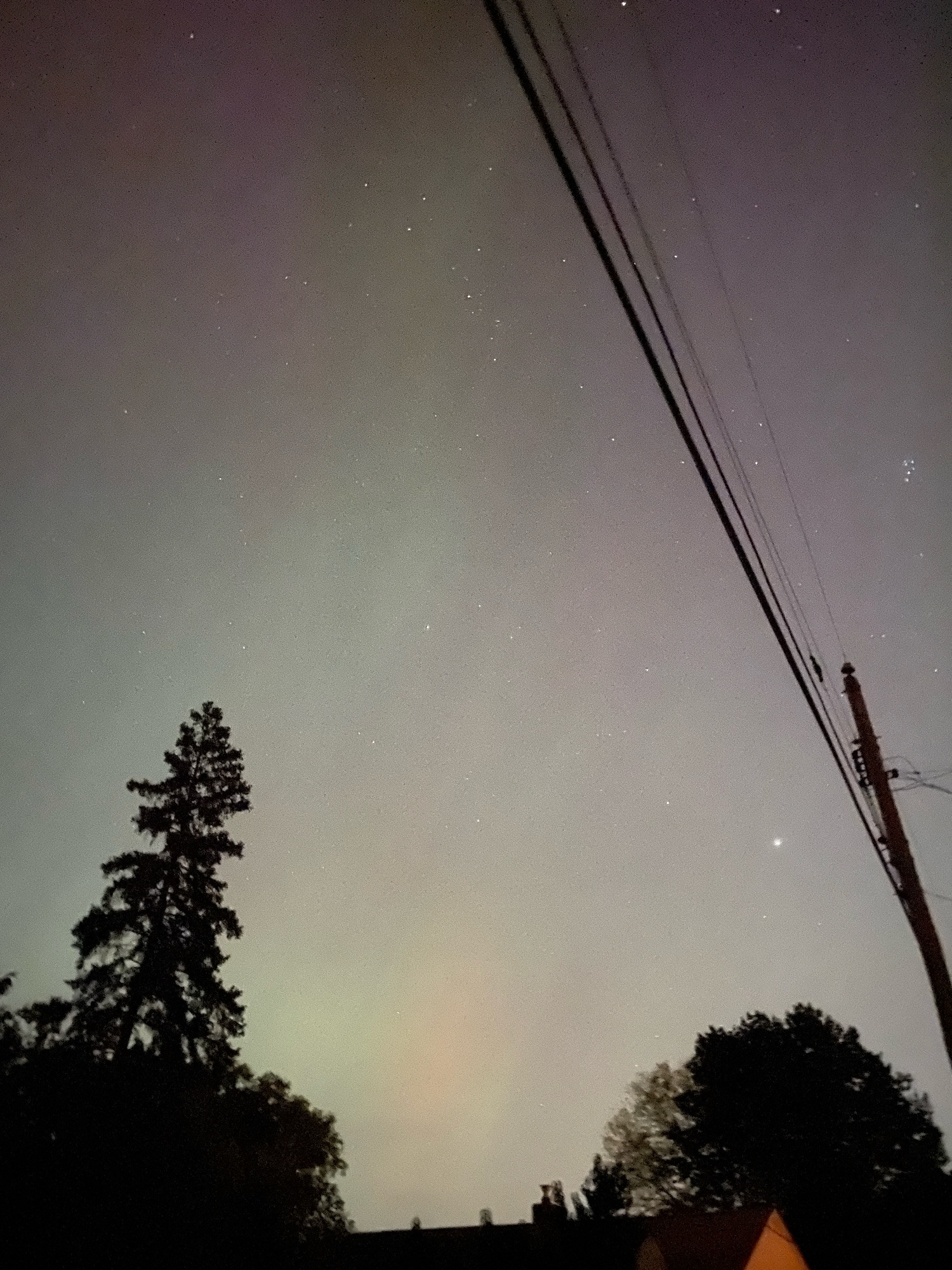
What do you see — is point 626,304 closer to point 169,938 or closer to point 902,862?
point 902,862

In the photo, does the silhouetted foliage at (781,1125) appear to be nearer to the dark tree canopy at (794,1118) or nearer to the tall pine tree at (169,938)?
the dark tree canopy at (794,1118)

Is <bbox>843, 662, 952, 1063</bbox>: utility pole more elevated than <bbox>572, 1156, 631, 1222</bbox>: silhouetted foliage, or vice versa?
<bbox>843, 662, 952, 1063</bbox>: utility pole

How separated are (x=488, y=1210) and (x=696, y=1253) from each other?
28.3ft

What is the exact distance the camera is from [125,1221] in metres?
15.6

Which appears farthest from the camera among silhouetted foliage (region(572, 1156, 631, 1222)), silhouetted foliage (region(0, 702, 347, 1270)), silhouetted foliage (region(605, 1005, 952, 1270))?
silhouetted foliage (region(605, 1005, 952, 1270))

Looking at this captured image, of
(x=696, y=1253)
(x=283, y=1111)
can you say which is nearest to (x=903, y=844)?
(x=696, y=1253)

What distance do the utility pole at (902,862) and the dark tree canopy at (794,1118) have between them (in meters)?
44.8

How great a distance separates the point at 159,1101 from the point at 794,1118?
44242 millimetres

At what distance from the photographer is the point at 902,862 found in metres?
9.18

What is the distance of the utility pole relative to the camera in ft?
26.4

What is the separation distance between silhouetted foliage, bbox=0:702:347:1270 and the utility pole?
15867mm

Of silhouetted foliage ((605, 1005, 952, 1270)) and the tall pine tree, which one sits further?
silhouetted foliage ((605, 1005, 952, 1270))

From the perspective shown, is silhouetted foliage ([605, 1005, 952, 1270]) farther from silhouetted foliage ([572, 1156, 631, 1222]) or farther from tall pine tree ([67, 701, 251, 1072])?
tall pine tree ([67, 701, 251, 1072])

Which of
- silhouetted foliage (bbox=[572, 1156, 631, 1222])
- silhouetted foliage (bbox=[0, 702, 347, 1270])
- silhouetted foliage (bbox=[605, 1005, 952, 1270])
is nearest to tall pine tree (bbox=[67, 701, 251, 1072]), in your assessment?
silhouetted foliage (bbox=[0, 702, 347, 1270])
